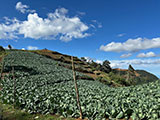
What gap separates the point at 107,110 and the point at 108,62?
6478 cm

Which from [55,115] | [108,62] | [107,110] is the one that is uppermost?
[108,62]

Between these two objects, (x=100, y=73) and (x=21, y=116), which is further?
(x=100, y=73)

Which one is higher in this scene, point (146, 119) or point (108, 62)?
point (108, 62)

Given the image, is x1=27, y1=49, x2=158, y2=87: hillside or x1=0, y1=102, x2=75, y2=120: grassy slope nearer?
x1=0, y1=102, x2=75, y2=120: grassy slope

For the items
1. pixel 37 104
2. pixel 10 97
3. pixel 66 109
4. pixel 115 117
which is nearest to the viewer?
pixel 115 117

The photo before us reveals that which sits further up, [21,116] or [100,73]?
[100,73]

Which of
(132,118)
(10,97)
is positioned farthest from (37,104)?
(132,118)

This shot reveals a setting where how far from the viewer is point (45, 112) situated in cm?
744

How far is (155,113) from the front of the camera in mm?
5051

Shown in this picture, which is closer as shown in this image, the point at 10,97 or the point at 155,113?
the point at 155,113

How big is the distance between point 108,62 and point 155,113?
2568 inches

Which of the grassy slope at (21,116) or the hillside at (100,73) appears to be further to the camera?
the hillside at (100,73)

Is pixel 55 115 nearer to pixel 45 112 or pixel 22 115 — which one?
pixel 45 112

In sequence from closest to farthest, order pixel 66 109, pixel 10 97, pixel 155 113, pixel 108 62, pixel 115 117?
pixel 155 113
pixel 115 117
pixel 66 109
pixel 10 97
pixel 108 62
